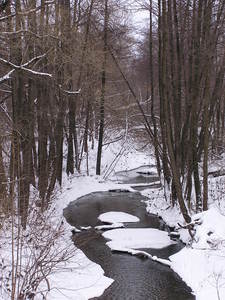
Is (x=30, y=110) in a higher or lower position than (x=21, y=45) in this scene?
lower

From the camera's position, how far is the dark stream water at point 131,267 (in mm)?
7641

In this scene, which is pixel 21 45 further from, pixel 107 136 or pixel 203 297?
pixel 107 136

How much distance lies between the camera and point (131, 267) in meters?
9.04

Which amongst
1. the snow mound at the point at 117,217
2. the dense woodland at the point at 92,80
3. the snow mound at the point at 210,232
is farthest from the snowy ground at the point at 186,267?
the snow mound at the point at 117,217

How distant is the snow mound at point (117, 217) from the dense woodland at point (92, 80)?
1699 mm

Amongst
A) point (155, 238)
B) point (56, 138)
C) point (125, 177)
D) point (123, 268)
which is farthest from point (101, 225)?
point (125, 177)

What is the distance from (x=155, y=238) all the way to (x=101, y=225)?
2.30 metres

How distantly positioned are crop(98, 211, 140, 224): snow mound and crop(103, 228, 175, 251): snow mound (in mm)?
1173

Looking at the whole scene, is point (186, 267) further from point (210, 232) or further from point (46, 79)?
point (46, 79)

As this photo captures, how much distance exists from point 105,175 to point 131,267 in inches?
495

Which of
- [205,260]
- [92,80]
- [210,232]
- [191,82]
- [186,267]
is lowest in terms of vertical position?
[186,267]

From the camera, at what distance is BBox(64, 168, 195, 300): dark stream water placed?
7.64 meters

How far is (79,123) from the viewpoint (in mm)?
22859

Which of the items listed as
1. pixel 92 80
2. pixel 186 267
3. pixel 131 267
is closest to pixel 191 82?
pixel 186 267
